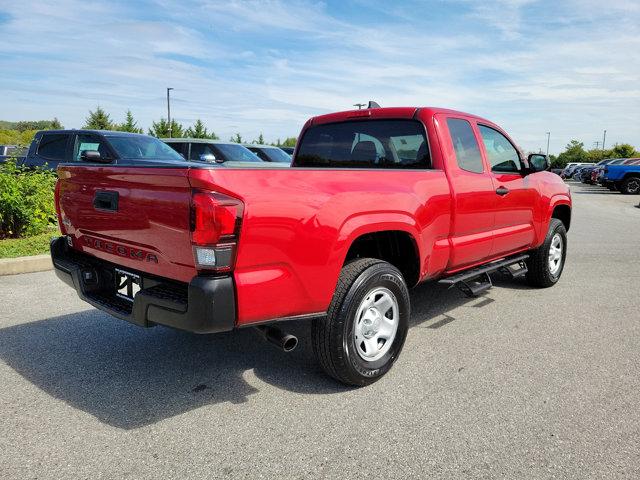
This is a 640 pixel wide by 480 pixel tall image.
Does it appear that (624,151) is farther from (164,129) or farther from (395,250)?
(395,250)

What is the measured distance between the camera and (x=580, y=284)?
643cm

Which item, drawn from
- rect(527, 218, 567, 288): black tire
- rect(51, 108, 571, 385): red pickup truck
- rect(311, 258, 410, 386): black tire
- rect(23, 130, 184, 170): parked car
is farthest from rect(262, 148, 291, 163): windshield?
rect(311, 258, 410, 386): black tire

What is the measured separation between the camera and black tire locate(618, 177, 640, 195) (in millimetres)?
23750

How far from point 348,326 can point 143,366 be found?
5.13 ft

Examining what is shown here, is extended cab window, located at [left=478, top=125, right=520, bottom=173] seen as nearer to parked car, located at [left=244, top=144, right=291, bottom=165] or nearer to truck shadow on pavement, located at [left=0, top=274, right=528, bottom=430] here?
truck shadow on pavement, located at [left=0, top=274, right=528, bottom=430]

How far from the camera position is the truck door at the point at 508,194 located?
191 inches

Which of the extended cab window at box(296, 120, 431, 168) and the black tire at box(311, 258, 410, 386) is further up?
the extended cab window at box(296, 120, 431, 168)

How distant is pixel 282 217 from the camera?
282 cm

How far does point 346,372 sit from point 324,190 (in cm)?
115

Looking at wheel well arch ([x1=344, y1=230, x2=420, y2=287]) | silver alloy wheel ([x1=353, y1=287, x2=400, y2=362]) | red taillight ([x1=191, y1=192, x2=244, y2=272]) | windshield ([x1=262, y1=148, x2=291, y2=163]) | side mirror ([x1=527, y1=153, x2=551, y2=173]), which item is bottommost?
silver alloy wheel ([x1=353, y1=287, x2=400, y2=362])

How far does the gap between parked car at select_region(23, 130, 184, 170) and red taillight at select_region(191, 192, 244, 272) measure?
22.3 ft

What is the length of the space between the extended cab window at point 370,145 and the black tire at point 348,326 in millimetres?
1224

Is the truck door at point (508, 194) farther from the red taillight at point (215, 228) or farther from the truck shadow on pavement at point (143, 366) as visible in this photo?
the red taillight at point (215, 228)

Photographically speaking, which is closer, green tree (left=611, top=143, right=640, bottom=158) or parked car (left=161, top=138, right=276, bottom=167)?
parked car (left=161, top=138, right=276, bottom=167)
